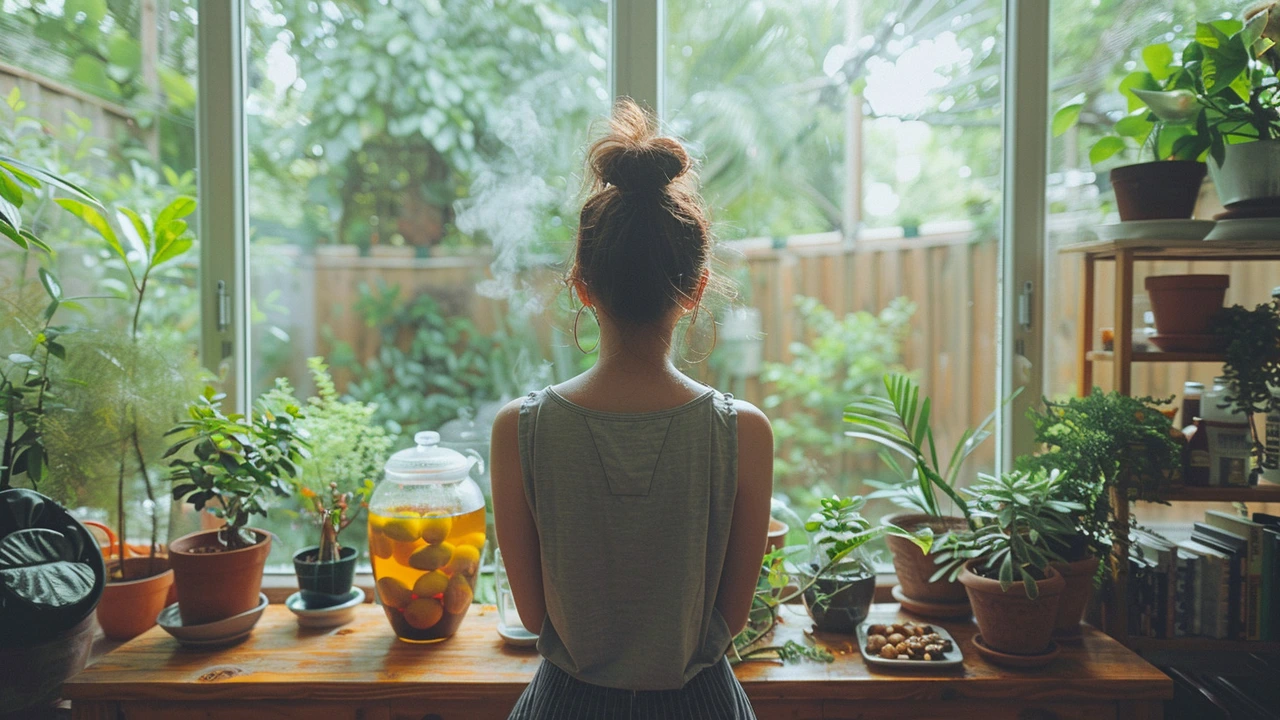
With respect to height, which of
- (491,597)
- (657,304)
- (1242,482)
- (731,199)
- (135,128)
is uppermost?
(135,128)

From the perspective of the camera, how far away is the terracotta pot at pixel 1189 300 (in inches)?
63.4

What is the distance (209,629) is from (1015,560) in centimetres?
152

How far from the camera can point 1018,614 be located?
4.68 ft

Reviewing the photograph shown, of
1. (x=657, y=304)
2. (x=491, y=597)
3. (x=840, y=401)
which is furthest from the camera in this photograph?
(x=840, y=401)

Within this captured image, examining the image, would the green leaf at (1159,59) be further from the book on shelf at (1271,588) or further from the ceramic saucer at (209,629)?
the ceramic saucer at (209,629)

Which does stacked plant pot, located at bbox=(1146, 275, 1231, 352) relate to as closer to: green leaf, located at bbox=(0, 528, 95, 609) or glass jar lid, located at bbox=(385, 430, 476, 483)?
glass jar lid, located at bbox=(385, 430, 476, 483)

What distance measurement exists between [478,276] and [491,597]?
0.75 meters

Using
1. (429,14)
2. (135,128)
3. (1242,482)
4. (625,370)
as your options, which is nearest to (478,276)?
(429,14)

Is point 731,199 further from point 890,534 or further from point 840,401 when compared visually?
point 890,534

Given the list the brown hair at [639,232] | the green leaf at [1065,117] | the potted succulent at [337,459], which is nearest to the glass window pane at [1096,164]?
the green leaf at [1065,117]

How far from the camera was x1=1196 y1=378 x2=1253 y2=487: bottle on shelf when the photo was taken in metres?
1.61

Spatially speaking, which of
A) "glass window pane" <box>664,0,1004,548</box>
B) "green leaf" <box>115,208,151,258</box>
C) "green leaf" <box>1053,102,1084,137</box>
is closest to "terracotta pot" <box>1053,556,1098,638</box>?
"glass window pane" <box>664,0,1004,548</box>

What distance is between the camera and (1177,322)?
5.37 ft

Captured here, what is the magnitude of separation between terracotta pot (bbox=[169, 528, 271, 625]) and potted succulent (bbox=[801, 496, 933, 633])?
110 centimetres
